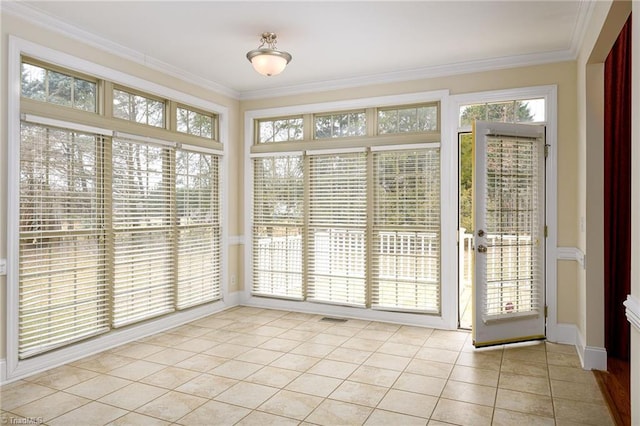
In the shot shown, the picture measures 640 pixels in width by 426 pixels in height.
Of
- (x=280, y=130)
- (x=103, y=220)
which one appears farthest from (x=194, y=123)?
(x=103, y=220)

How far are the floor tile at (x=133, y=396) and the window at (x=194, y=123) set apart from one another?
2.83 metres

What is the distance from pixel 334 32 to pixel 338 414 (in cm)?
299

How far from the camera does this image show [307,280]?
5.54 m

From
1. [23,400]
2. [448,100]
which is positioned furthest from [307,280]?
[23,400]

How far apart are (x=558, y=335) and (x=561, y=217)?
1147mm

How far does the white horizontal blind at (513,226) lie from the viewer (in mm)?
4191

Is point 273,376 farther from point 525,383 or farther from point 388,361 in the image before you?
point 525,383

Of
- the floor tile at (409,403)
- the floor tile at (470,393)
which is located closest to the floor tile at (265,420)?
the floor tile at (409,403)

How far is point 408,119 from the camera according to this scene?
504 cm

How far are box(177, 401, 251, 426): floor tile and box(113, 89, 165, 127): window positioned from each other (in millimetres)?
2835

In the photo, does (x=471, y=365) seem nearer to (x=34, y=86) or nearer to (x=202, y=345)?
(x=202, y=345)

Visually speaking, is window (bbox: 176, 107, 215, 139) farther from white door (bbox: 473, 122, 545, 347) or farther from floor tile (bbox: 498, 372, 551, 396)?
floor tile (bbox: 498, 372, 551, 396)

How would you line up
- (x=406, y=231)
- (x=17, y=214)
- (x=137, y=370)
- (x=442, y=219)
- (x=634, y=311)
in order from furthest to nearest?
(x=406, y=231) → (x=442, y=219) → (x=137, y=370) → (x=17, y=214) → (x=634, y=311)

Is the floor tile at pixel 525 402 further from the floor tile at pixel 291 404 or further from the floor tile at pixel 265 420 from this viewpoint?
the floor tile at pixel 265 420
